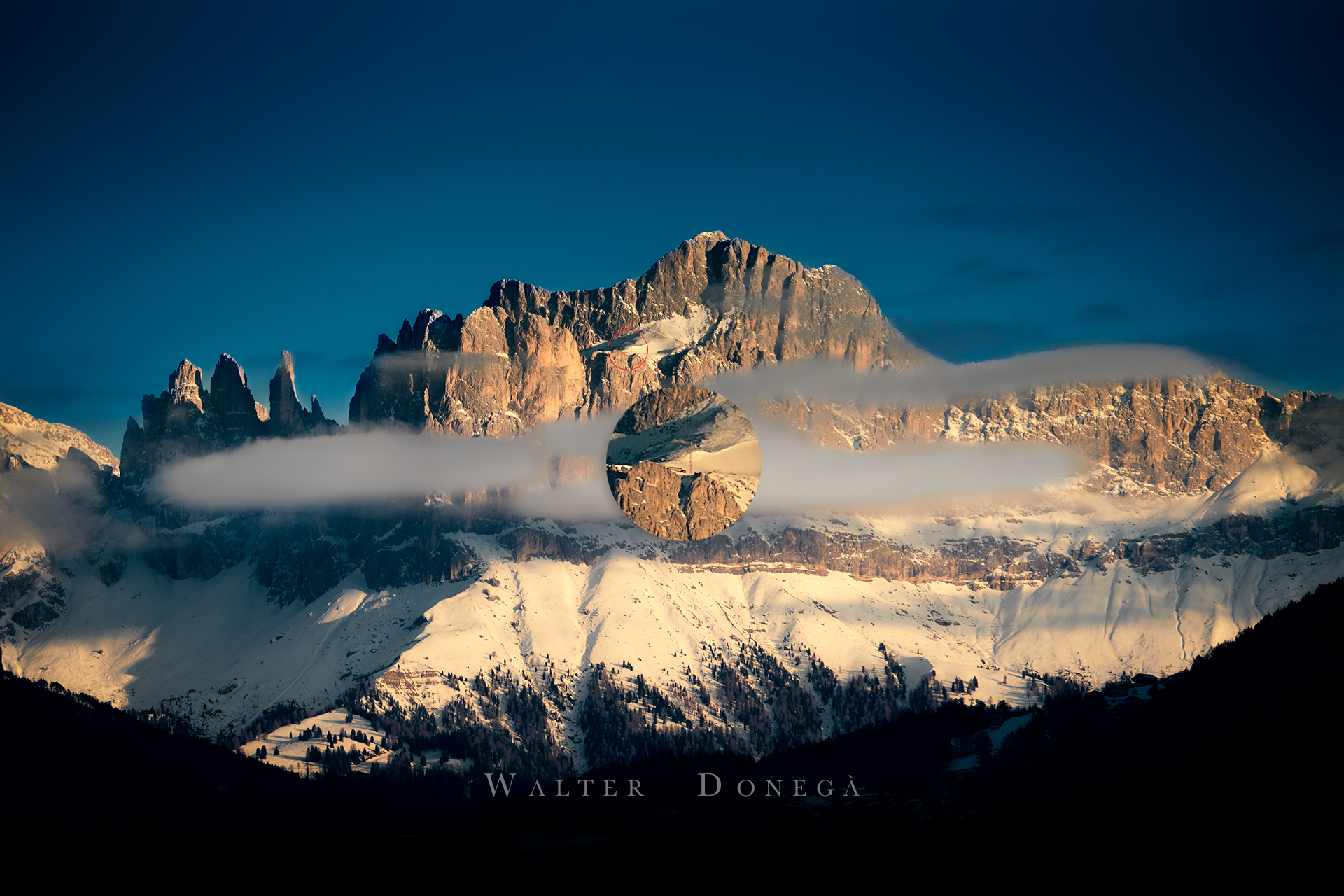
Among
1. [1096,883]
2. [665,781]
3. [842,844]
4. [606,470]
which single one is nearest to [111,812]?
[665,781]

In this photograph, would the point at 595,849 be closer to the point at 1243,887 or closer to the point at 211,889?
the point at 211,889

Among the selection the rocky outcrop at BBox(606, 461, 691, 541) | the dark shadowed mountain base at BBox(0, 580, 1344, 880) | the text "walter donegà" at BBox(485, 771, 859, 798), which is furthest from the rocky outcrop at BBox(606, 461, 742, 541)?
the text "walter donegà" at BBox(485, 771, 859, 798)

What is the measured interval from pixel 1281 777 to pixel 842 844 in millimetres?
48291

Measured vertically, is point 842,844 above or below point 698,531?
below

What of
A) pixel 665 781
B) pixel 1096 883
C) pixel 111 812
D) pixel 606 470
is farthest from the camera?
pixel 665 781

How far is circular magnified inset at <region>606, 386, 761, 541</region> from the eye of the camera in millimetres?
58938

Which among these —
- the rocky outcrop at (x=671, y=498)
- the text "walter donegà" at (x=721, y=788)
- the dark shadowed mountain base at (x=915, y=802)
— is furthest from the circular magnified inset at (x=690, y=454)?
the text "walter donegà" at (x=721, y=788)

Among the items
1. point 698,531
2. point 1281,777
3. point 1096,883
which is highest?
point 698,531

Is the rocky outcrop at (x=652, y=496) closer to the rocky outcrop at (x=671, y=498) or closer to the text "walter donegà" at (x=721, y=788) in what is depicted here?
the rocky outcrop at (x=671, y=498)

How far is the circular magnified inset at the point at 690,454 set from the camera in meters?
58.9

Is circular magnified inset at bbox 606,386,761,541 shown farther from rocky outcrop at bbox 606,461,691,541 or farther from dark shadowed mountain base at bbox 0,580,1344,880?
dark shadowed mountain base at bbox 0,580,1344,880

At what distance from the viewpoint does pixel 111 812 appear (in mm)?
164875

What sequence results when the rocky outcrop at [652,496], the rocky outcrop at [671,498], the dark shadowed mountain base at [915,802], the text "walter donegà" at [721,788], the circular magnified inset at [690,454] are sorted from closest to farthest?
the circular magnified inset at [690,454], the rocky outcrop at [671,498], the rocky outcrop at [652,496], the dark shadowed mountain base at [915,802], the text "walter donegà" at [721,788]

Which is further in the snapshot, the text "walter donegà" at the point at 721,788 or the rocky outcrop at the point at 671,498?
the text "walter donegà" at the point at 721,788
